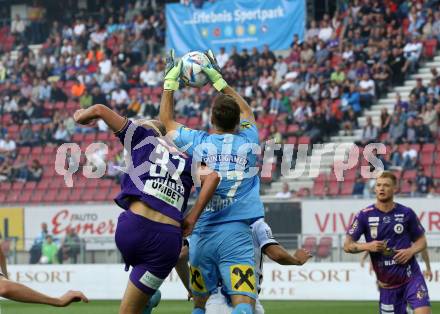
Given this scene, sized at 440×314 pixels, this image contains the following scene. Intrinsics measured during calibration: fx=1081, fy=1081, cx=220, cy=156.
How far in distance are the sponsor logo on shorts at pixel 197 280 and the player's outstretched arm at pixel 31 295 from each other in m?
1.52

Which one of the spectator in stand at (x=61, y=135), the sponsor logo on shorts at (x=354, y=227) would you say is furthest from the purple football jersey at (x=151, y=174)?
the spectator in stand at (x=61, y=135)

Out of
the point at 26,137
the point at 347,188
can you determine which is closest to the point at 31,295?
the point at 347,188

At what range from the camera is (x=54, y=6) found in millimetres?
34312

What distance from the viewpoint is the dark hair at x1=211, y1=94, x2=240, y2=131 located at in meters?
8.48

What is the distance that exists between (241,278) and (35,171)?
18.6m

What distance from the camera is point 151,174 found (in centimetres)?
819

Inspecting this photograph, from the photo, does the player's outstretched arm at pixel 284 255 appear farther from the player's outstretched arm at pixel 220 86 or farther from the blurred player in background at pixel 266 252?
the player's outstretched arm at pixel 220 86

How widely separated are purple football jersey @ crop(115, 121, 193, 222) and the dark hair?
1.70ft

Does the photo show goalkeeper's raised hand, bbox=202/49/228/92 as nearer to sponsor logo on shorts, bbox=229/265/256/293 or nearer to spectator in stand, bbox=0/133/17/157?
sponsor logo on shorts, bbox=229/265/256/293

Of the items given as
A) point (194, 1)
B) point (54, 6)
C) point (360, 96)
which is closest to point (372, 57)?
point (360, 96)

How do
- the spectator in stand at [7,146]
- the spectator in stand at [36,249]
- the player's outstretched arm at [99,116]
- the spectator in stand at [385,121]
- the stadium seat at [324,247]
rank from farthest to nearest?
the spectator in stand at [7,146]
the spectator in stand at [385,121]
the spectator in stand at [36,249]
the stadium seat at [324,247]
the player's outstretched arm at [99,116]

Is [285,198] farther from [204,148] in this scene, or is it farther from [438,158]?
[204,148]

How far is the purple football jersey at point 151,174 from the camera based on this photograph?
8.14 m

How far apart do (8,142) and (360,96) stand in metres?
9.27
